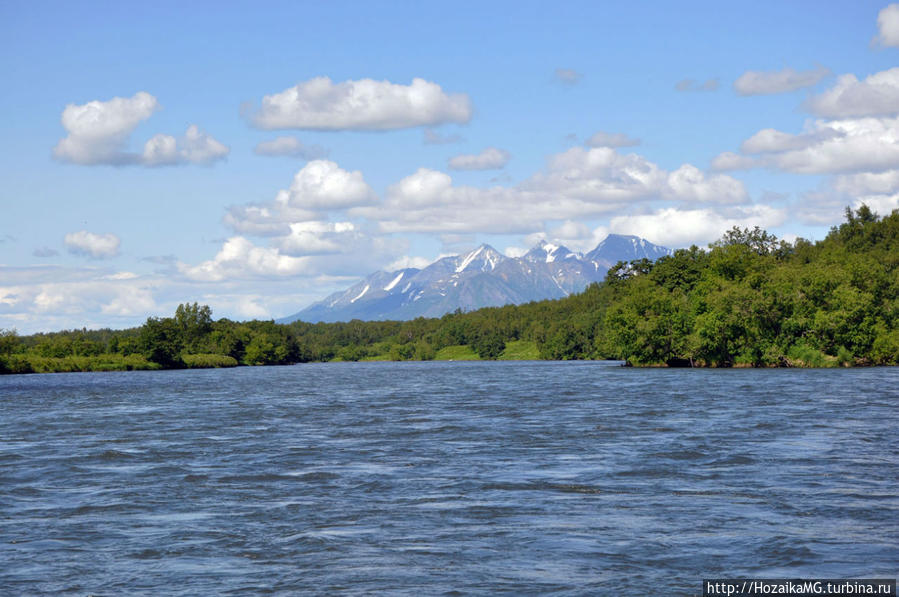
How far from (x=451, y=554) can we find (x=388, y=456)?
14.8 meters

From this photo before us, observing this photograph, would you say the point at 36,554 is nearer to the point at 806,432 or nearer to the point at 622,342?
the point at 806,432

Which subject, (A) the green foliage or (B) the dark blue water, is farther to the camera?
(A) the green foliage

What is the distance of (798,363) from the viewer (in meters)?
110

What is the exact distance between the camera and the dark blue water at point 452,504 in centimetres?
1543

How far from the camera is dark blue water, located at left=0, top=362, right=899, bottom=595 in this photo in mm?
15430

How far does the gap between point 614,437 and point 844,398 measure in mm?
24342

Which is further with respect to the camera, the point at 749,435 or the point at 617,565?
the point at 749,435

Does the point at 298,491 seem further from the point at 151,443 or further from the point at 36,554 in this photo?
the point at 151,443

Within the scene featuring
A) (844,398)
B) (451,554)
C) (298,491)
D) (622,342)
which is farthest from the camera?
(622,342)

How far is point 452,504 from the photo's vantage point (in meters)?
21.7

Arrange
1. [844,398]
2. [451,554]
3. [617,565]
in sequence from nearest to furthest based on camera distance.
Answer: [617,565]
[451,554]
[844,398]

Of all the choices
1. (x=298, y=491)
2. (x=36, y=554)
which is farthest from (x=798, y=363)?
(x=36, y=554)

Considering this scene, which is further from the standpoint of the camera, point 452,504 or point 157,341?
point 157,341

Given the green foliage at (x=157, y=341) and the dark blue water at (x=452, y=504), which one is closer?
the dark blue water at (x=452, y=504)
